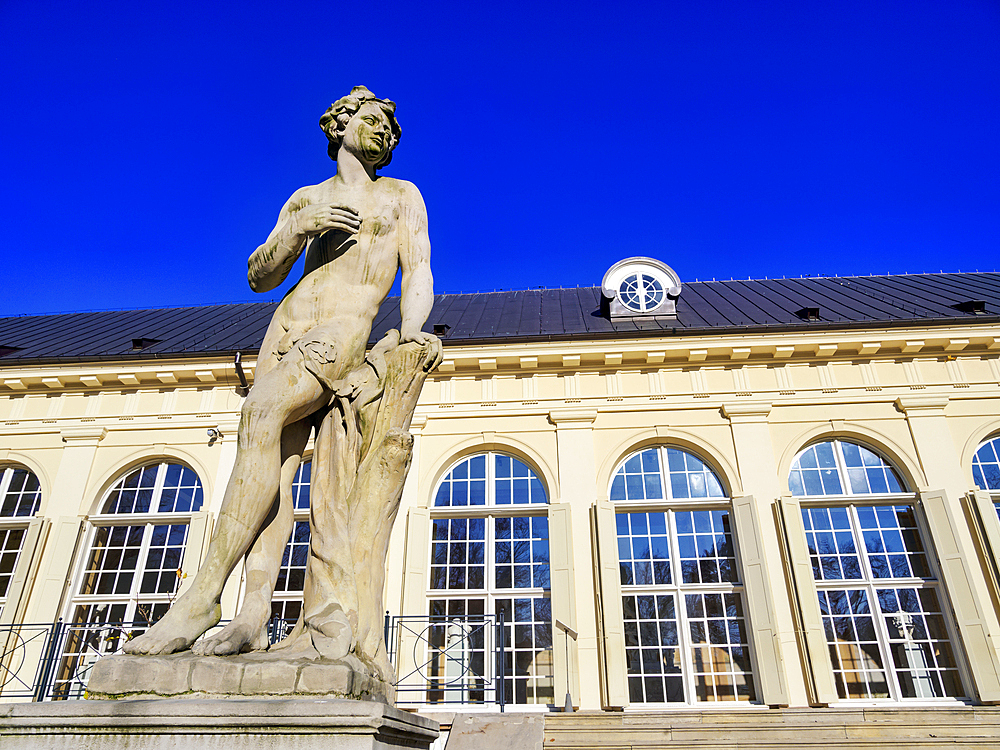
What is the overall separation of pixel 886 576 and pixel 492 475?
6601 millimetres

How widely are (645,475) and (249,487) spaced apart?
974 cm

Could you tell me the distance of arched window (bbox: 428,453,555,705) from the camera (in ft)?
35.6

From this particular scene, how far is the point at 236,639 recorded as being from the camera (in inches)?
115

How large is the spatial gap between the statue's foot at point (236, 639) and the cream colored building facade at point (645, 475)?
8245 mm

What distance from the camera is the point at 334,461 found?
368 centimetres

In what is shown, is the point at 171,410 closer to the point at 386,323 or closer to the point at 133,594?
the point at 133,594

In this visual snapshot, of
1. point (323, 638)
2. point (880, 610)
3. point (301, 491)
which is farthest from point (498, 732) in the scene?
point (880, 610)

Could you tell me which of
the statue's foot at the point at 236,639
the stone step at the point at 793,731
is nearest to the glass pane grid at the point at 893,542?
the stone step at the point at 793,731

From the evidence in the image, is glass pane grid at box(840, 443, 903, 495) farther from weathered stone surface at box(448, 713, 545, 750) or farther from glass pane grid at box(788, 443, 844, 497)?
weathered stone surface at box(448, 713, 545, 750)

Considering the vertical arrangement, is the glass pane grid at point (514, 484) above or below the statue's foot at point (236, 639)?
above

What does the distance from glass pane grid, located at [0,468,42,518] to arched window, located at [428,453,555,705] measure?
7.43 m

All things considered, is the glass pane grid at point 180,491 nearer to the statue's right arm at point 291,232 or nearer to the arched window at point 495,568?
the arched window at point 495,568

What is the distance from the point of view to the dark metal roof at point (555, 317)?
13.2m

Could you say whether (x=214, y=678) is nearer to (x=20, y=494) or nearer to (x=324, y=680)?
(x=324, y=680)
